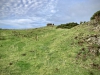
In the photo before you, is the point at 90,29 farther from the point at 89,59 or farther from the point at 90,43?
the point at 89,59

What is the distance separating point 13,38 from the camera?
31.3 metres

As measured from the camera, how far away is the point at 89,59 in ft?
70.1

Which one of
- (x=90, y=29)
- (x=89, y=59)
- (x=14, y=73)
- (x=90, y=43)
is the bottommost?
(x=14, y=73)

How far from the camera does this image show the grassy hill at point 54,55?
19656 mm

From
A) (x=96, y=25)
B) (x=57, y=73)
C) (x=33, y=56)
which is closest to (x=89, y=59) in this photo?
(x=57, y=73)

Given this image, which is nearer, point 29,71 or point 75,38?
point 29,71

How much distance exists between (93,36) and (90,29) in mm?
3321

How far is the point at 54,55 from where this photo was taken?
22984 millimetres

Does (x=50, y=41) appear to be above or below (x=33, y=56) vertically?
above

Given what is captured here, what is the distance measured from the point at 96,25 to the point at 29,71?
1729cm

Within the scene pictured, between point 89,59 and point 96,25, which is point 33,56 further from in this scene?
point 96,25

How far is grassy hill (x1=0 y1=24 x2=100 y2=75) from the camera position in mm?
19656

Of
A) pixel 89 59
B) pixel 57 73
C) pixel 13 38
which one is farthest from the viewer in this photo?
pixel 13 38

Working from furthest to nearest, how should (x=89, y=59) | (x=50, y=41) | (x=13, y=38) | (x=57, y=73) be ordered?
(x=13, y=38) < (x=50, y=41) < (x=89, y=59) < (x=57, y=73)
